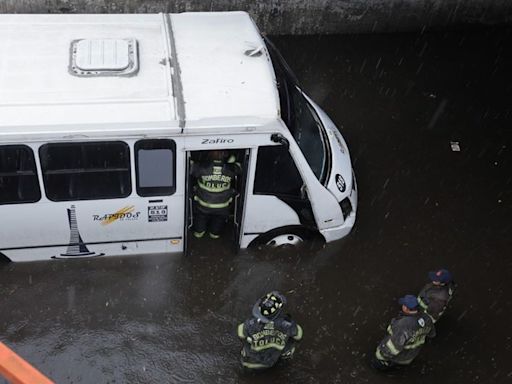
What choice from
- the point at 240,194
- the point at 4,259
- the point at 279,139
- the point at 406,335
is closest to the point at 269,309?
the point at 406,335

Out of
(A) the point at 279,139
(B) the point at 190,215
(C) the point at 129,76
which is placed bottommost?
(B) the point at 190,215

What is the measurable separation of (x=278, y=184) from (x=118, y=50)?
246 centimetres

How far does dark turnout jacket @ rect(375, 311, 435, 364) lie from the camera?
6410 mm

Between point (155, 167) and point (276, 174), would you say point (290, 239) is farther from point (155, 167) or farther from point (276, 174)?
point (155, 167)

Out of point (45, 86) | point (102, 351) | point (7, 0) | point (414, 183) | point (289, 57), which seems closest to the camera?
point (45, 86)

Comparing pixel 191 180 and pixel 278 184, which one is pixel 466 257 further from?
pixel 191 180

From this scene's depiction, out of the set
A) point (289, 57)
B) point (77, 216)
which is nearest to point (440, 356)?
point (77, 216)

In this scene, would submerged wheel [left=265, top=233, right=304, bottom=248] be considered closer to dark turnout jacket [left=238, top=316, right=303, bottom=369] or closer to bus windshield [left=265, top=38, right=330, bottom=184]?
bus windshield [left=265, top=38, right=330, bottom=184]

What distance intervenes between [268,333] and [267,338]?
0.34 ft

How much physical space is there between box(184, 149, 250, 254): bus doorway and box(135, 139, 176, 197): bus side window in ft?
0.67

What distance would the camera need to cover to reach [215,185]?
7.41m

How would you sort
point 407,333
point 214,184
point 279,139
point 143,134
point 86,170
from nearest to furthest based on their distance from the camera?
1. point 407,333
2. point 143,134
3. point 86,170
4. point 279,139
5. point 214,184

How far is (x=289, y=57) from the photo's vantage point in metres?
11.8

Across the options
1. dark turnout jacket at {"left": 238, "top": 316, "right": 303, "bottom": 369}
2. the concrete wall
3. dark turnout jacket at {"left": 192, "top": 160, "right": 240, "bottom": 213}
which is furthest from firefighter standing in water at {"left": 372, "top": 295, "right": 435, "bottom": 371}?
the concrete wall
